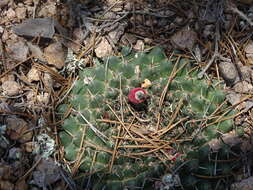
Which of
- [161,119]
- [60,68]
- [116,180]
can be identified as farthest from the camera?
[60,68]

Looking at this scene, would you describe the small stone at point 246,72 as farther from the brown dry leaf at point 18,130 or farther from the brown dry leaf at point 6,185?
the brown dry leaf at point 6,185

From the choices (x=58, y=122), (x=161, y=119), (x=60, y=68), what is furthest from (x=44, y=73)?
(x=161, y=119)

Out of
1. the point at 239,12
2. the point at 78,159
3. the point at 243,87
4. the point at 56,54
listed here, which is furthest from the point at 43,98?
the point at 239,12

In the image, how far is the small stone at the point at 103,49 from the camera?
2.86 meters

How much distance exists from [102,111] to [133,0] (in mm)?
942

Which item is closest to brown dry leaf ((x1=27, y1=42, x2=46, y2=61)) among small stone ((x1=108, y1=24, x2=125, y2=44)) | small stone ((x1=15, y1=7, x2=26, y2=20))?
small stone ((x1=15, y1=7, x2=26, y2=20))

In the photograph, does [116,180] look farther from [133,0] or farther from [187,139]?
[133,0]

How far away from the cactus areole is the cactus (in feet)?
0.27

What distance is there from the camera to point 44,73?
108 inches

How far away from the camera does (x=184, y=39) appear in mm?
2885

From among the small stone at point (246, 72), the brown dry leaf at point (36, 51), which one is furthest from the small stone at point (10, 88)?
the small stone at point (246, 72)

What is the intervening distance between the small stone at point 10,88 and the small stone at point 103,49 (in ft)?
1.94

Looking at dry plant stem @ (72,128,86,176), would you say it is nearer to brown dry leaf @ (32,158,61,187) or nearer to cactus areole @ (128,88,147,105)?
brown dry leaf @ (32,158,61,187)

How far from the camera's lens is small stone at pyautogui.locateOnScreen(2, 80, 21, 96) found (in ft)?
8.78
